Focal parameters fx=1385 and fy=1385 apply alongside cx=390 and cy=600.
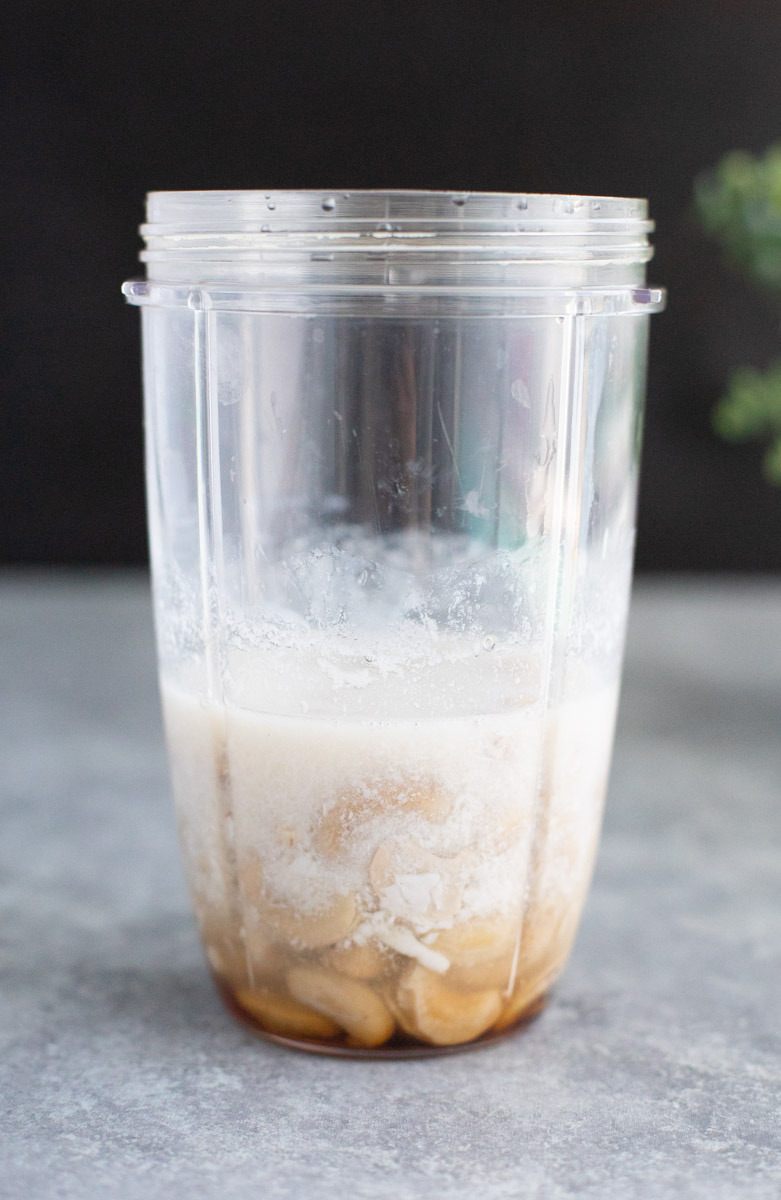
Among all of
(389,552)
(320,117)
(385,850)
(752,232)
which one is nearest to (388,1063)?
(385,850)

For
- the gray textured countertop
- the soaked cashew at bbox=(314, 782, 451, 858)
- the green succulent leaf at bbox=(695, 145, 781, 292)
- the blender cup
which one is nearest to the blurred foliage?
the green succulent leaf at bbox=(695, 145, 781, 292)

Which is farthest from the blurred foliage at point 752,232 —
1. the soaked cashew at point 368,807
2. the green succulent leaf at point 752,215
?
the soaked cashew at point 368,807

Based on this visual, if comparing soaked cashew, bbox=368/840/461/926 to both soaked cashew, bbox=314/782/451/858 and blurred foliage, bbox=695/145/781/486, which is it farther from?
blurred foliage, bbox=695/145/781/486

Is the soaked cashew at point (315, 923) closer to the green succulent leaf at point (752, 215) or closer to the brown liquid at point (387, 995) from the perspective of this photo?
the brown liquid at point (387, 995)

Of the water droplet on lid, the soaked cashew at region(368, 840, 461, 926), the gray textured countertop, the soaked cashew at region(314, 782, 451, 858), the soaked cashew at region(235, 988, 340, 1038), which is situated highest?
the water droplet on lid

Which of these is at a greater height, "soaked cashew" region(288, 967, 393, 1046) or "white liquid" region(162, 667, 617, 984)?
"white liquid" region(162, 667, 617, 984)

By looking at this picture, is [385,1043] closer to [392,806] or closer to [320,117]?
[392,806]

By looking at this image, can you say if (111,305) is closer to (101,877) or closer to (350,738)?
(101,877)
